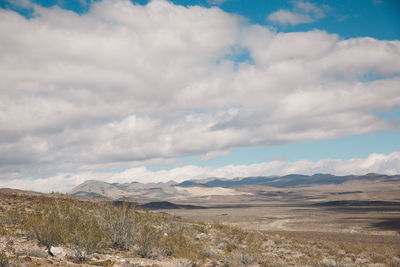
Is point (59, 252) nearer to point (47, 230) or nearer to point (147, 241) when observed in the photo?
point (47, 230)

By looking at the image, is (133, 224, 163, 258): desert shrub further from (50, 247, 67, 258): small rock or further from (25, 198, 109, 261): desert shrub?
(50, 247, 67, 258): small rock

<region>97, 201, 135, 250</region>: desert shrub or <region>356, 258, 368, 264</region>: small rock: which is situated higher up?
<region>97, 201, 135, 250</region>: desert shrub

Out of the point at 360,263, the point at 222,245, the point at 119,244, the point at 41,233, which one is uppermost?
the point at 41,233

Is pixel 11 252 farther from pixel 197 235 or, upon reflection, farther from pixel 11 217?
pixel 197 235

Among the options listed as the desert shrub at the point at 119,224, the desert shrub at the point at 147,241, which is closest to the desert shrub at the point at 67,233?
the desert shrub at the point at 119,224

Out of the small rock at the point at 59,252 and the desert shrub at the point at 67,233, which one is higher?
the desert shrub at the point at 67,233

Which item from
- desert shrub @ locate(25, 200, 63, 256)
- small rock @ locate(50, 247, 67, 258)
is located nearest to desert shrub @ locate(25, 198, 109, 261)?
desert shrub @ locate(25, 200, 63, 256)

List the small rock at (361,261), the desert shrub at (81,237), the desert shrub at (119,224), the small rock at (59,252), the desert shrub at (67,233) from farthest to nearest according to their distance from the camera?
1. the small rock at (361,261)
2. the desert shrub at (119,224)
3. the desert shrub at (67,233)
4. the desert shrub at (81,237)
5. the small rock at (59,252)

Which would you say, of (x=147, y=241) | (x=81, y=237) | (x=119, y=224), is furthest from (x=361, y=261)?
(x=81, y=237)

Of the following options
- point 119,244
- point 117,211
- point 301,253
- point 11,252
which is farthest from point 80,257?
point 301,253

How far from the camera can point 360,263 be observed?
1850cm

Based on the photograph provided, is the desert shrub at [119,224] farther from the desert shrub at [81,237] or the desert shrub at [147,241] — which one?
the desert shrub at [81,237]

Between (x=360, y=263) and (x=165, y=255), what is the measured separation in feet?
41.5

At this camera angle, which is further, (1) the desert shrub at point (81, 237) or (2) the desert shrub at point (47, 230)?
(2) the desert shrub at point (47, 230)
